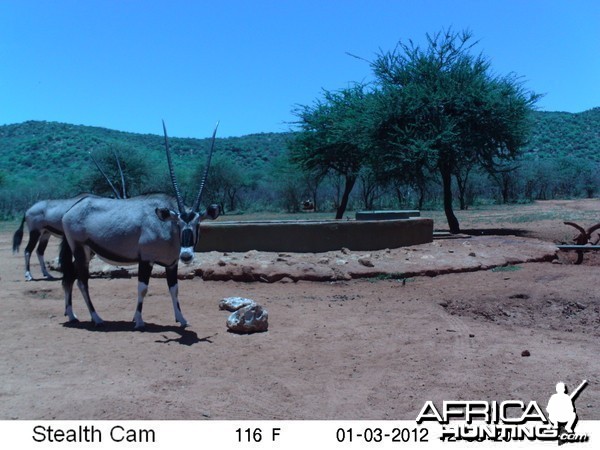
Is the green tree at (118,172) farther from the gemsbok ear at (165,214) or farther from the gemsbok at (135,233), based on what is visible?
the gemsbok ear at (165,214)

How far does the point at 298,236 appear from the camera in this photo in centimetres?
1388

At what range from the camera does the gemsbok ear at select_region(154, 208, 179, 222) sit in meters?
7.66

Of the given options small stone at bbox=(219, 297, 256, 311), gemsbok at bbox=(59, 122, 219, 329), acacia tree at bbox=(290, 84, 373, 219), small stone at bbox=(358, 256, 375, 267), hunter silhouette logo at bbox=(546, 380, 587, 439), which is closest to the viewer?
hunter silhouette logo at bbox=(546, 380, 587, 439)

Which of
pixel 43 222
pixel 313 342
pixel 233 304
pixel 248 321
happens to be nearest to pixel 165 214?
pixel 248 321

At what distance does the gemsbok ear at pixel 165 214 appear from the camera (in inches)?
302

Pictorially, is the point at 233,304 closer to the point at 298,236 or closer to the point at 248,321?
the point at 248,321

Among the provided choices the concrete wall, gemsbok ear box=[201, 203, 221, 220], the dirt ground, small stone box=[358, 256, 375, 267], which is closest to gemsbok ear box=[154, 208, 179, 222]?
gemsbok ear box=[201, 203, 221, 220]

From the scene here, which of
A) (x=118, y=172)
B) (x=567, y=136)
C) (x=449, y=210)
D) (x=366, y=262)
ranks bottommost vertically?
(x=366, y=262)

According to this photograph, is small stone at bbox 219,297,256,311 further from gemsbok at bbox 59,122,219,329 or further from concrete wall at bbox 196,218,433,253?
concrete wall at bbox 196,218,433,253

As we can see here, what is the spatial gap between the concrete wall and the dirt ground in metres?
0.82

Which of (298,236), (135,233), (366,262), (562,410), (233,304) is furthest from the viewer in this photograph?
(298,236)

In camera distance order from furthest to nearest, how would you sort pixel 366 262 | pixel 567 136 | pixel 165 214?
1. pixel 567 136
2. pixel 366 262
3. pixel 165 214

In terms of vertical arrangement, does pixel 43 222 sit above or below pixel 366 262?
above

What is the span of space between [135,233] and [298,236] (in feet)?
20.0
